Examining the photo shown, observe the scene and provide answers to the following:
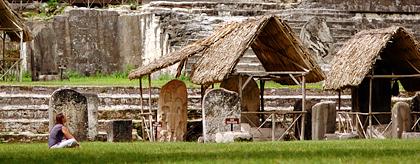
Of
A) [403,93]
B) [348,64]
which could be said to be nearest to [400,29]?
[348,64]

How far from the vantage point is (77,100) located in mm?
26875

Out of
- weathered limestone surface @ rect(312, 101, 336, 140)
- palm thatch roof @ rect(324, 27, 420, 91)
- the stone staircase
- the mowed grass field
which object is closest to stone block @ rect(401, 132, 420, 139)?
weathered limestone surface @ rect(312, 101, 336, 140)

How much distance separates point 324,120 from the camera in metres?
27.5

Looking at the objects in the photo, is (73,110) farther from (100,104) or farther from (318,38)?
(318,38)

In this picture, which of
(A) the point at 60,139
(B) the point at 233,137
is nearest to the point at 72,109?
(B) the point at 233,137

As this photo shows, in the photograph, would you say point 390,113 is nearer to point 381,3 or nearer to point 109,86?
point 109,86

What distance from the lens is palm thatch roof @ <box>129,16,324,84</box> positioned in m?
28.1

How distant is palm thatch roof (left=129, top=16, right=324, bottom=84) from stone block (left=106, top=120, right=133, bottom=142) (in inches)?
75.4

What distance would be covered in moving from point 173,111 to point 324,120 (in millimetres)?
3434

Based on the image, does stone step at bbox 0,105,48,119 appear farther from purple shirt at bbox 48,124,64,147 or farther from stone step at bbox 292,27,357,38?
stone step at bbox 292,27,357,38

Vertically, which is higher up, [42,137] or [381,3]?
[381,3]

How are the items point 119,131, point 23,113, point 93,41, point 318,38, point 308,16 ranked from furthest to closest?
point 93,41
point 308,16
point 318,38
point 23,113
point 119,131

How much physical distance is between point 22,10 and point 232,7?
9211 millimetres

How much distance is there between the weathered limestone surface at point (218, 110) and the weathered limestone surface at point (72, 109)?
7.99ft
